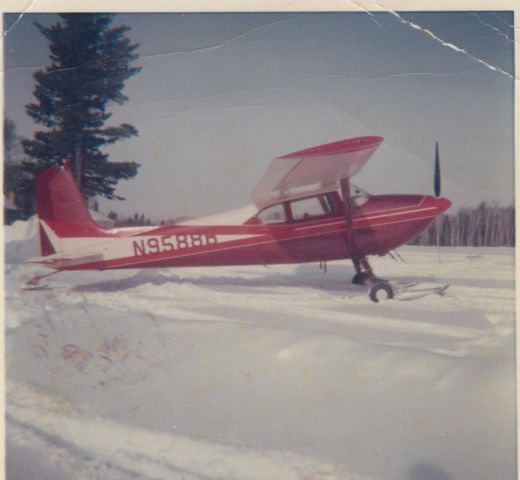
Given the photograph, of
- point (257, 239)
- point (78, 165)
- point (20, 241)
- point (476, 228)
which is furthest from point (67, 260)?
point (476, 228)

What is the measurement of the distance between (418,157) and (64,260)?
1.75 m

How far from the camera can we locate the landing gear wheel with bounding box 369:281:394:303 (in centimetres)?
212

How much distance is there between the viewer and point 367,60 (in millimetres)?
2133

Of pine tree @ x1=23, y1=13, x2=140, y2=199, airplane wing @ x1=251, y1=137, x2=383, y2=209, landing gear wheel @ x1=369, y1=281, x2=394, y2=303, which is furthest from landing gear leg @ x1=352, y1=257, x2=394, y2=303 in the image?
pine tree @ x1=23, y1=13, x2=140, y2=199

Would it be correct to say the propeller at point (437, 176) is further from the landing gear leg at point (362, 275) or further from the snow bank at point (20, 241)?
the snow bank at point (20, 241)

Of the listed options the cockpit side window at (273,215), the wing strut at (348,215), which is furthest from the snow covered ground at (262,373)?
the cockpit side window at (273,215)

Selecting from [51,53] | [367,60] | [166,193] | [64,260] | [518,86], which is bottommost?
[64,260]

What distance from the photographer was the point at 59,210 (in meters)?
2.14

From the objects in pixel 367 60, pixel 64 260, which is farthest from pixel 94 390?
pixel 367 60

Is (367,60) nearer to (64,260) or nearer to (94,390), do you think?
(64,260)

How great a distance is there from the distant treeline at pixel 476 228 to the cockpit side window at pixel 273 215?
2.37 feet

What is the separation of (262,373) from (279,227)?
707 mm

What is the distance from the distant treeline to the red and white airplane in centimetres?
8

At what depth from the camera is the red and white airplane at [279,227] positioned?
2135mm
